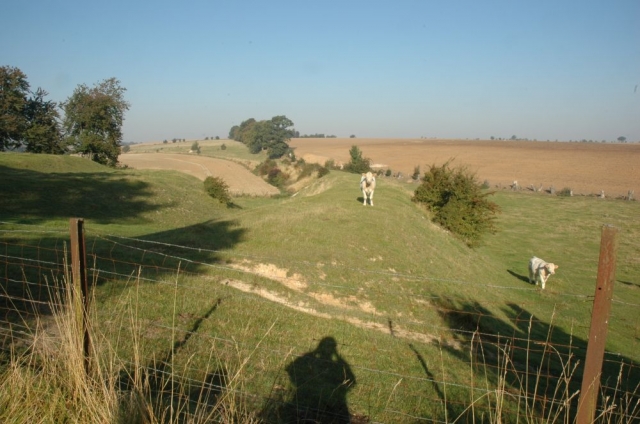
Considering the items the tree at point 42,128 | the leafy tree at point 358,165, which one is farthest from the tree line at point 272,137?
the tree at point 42,128

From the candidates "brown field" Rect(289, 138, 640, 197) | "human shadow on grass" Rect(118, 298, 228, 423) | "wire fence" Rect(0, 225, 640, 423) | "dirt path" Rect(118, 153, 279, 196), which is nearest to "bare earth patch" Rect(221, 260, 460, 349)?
"wire fence" Rect(0, 225, 640, 423)

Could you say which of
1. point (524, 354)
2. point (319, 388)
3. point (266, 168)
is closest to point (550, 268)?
point (524, 354)

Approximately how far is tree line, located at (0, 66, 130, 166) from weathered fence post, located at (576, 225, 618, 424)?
52.4 metres

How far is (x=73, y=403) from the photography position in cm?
404

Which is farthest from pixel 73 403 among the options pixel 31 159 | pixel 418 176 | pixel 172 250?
pixel 418 176

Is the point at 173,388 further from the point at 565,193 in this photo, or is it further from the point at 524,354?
the point at 565,193

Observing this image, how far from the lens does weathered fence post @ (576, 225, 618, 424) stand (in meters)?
3.72

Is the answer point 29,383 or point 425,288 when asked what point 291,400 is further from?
point 425,288

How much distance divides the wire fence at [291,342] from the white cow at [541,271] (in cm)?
555

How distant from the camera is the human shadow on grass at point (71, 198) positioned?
21.1 meters

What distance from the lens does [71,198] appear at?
2452 cm

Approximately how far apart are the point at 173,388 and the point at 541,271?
1790 centimetres

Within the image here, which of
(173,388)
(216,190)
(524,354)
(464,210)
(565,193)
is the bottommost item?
(524,354)

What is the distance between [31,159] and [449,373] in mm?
34806
